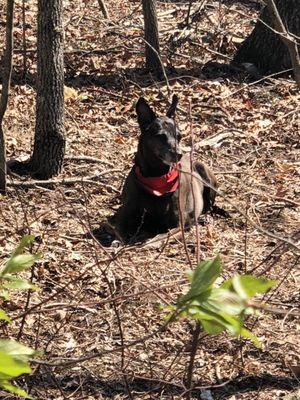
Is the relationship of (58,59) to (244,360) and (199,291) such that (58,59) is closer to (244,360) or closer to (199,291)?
(244,360)

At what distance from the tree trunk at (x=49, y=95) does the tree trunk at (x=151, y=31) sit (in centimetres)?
333

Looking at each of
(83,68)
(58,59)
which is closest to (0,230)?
(58,59)

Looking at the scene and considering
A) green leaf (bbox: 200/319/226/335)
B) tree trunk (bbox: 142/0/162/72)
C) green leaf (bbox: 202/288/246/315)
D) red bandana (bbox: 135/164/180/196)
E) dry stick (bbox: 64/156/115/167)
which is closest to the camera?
green leaf (bbox: 202/288/246/315)

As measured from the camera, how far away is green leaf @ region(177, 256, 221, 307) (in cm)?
156

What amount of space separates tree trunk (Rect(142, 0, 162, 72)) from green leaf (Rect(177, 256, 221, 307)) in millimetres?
9187

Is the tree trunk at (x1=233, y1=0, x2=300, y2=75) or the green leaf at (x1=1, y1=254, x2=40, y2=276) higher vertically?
the tree trunk at (x1=233, y1=0, x2=300, y2=75)

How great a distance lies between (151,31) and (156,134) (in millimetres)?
3929

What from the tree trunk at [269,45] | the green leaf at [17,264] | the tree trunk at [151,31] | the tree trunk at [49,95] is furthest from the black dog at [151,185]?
the green leaf at [17,264]

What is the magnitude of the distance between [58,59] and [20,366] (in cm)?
618

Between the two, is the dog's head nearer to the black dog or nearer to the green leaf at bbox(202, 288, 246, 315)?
the black dog

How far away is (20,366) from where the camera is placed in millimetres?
1484

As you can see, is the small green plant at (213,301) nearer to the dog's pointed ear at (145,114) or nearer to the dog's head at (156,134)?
the dog's head at (156,134)

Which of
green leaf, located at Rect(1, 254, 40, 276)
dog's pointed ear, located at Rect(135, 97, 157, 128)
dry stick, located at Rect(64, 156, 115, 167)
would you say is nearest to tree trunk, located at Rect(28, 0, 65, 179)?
dry stick, located at Rect(64, 156, 115, 167)

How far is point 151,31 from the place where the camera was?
35.3 feet
